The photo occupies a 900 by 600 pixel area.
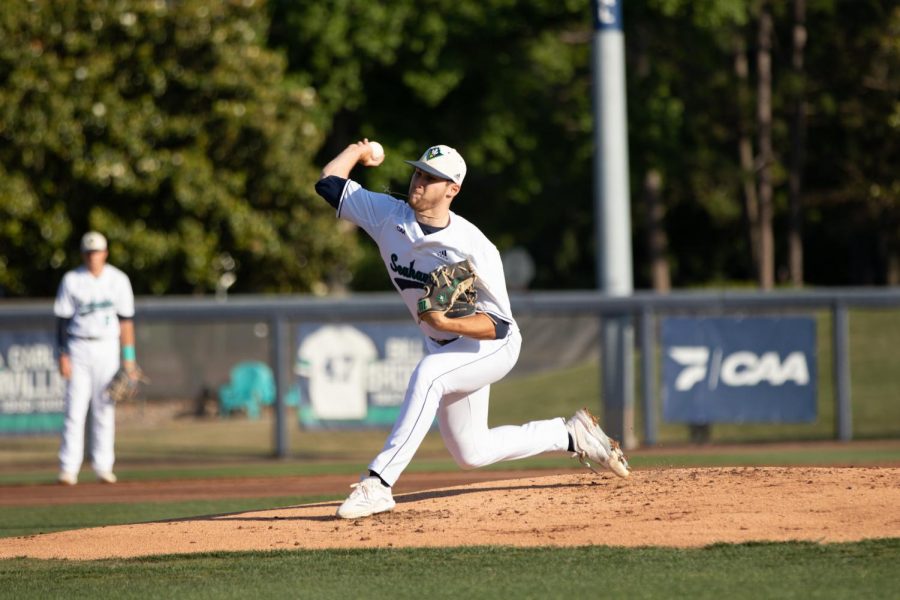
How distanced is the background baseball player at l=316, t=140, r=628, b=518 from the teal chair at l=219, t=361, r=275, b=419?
8.40 meters

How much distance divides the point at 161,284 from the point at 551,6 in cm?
1059

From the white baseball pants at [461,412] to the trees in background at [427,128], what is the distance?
14.2m

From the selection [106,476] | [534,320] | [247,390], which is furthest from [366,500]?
[247,390]

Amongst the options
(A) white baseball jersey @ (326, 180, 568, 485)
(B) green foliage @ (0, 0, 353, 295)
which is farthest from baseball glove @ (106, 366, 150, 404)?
(B) green foliage @ (0, 0, 353, 295)

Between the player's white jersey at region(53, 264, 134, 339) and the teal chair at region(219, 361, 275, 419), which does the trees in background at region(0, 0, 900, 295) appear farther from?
the player's white jersey at region(53, 264, 134, 339)

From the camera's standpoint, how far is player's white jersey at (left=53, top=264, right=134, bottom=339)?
10703 mm

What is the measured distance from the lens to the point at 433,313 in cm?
614

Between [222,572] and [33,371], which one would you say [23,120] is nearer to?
[33,371]

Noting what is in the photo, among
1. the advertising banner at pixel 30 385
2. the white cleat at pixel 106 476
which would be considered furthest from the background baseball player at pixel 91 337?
Answer: the advertising banner at pixel 30 385

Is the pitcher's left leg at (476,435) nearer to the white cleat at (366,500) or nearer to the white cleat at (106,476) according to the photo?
the white cleat at (366,500)

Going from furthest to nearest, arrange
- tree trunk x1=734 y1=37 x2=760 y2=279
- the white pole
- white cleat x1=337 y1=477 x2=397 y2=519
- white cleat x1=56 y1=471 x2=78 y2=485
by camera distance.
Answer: tree trunk x1=734 y1=37 x2=760 y2=279
the white pole
white cleat x1=56 y1=471 x2=78 y2=485
white cleat x1=337 y1=477 x2=397 y2=519

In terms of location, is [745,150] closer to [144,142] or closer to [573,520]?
[144,142]

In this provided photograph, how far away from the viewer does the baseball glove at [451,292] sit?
20.1 ft

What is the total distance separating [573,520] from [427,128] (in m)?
23.5
